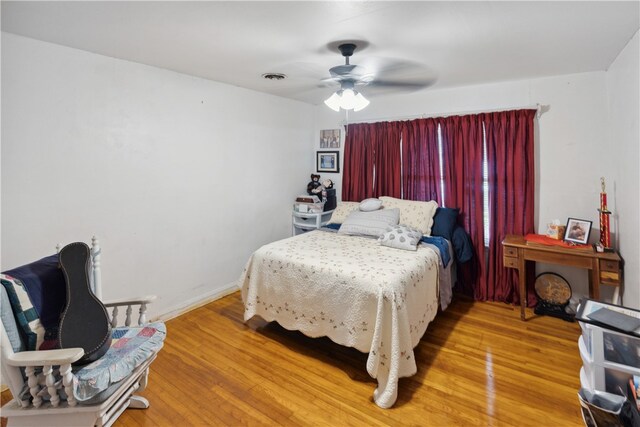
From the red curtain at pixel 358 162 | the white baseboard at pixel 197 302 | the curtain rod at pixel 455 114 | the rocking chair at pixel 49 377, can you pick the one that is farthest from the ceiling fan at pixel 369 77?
the white baseboard at pixel 197 302

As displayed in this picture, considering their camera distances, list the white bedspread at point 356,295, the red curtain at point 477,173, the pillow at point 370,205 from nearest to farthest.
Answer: the white bedspread at point 356,295 → the red curtain at point 477,173 → the pillow at point 370,205

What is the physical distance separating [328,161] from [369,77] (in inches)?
66.2

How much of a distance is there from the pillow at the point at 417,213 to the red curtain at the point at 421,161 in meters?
0.23

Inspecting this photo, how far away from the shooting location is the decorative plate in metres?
3.03

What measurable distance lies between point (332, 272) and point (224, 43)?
1.78 m

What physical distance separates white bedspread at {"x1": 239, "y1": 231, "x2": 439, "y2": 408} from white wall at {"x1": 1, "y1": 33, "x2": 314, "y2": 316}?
858 mm

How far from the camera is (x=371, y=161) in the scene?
404cm

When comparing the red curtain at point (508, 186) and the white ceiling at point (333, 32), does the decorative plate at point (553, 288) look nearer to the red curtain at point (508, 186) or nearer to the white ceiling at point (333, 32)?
the red curtain at point (508, 186)

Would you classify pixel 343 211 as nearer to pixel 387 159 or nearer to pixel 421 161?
pixel 387 159

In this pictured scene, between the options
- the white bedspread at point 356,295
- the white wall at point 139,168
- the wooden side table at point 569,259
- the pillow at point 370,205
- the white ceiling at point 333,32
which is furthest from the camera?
the pillow at point 370,205

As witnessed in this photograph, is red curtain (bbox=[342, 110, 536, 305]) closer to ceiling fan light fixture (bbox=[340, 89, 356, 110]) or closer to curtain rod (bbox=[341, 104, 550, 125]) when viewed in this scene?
curtain rod (bbox=[341, 104, 550, 125])

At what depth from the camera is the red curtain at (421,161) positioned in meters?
3.61

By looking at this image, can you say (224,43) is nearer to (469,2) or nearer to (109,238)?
(469,2)

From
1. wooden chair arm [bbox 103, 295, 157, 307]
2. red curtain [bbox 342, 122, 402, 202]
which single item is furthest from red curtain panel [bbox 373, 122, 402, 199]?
wooden chair arm [bbox 103, 295, 157, 307]
